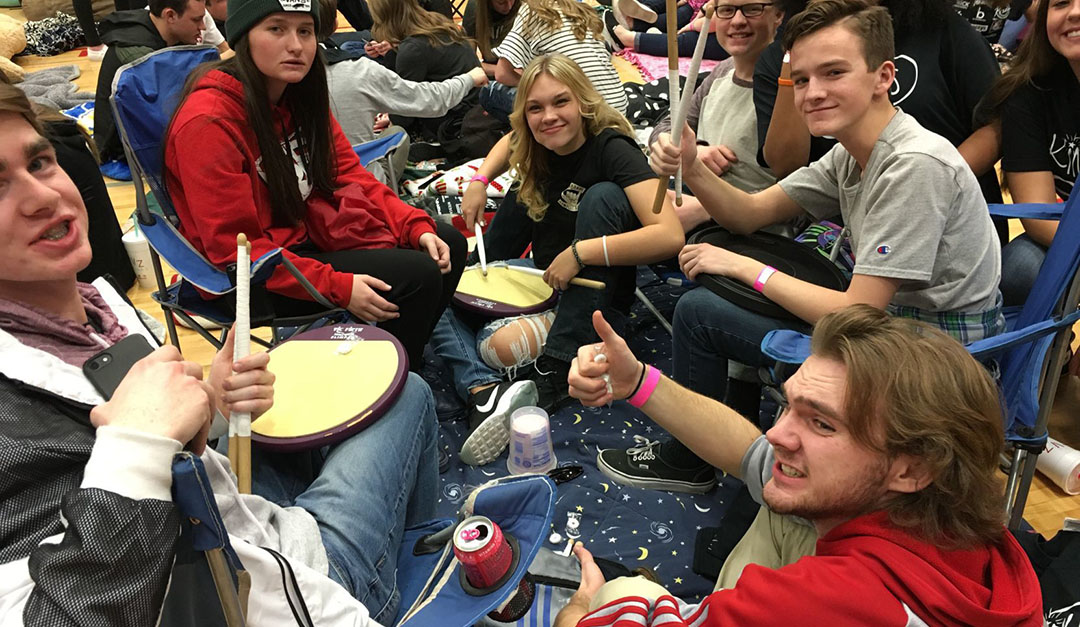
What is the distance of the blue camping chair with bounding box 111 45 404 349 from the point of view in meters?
2.07

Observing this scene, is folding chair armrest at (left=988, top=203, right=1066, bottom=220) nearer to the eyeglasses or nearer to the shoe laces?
the eyeglasses

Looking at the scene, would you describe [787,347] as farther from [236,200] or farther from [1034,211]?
[236,200]

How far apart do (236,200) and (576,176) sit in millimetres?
1085

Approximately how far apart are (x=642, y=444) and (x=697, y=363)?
363 mm

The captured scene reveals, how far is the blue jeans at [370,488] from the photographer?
1.26 meters

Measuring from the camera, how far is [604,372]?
143cm

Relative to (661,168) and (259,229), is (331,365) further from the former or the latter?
(661,168)

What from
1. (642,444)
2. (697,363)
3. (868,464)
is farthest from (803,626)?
(642,444)

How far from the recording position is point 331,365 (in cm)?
172

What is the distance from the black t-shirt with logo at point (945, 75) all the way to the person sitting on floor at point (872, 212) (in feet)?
1.28

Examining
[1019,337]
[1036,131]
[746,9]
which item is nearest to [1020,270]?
[1036,131]

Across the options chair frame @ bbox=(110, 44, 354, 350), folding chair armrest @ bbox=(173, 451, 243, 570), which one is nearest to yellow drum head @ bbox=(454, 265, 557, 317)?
chair frame @ bbox=(110, 44, 354, 350)

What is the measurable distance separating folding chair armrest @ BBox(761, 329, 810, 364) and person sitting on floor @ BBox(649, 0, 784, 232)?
873 millimetres

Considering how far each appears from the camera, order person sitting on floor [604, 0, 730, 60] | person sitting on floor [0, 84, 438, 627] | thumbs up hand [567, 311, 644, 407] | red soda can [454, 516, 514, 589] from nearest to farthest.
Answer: person sitting on floor [0, 84, 438, 627] < red soda can [454, 516, 514, 589] < thumbs up hand [567, 311, 644, 407] < person sitting on floor [604, 0, 730, 60]
